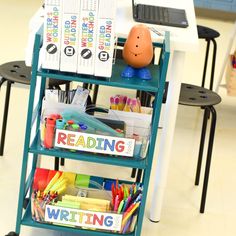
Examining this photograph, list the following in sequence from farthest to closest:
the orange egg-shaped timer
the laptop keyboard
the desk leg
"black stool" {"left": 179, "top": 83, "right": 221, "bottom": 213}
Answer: "black stool" {"left": 179, "top": 83, "right": 221, "bottom": 213} → the laptop keyboard → the desk leg → the orange egg-shaped timer

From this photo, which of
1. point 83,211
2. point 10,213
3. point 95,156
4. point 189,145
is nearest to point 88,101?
point 95,156

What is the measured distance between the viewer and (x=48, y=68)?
1.89 m

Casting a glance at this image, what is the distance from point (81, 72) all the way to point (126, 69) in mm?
165

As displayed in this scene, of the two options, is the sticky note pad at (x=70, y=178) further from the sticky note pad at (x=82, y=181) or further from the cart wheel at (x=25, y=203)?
the cart wheel at (x=25, y=203)

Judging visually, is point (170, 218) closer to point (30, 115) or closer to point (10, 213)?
point (10, 213)

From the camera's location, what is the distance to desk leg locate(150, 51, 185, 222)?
86.4 inches

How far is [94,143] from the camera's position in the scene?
1973 mm

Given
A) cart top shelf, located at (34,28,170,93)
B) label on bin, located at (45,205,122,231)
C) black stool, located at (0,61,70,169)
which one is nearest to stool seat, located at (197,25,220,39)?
black stool, located at (0,61,70,169)

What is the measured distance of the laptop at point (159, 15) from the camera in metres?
2.28

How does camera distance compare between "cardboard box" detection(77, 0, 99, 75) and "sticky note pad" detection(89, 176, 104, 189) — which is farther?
"sticky note pad" detection(89, 176, 104, 189)

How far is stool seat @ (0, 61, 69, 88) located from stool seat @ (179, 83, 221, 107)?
1.78 ft

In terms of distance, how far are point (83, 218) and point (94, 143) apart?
273 millimetres

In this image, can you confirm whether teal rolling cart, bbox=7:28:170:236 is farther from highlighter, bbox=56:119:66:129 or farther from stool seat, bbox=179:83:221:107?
stool seat, bbox=179:83:221:107

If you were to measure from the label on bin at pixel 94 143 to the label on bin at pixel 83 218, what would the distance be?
220mm
